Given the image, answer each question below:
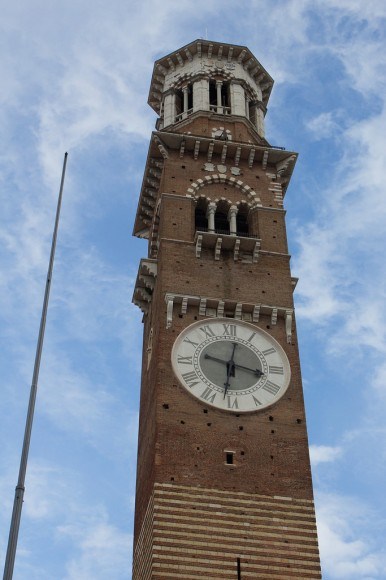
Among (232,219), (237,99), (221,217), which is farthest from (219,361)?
(237,99)

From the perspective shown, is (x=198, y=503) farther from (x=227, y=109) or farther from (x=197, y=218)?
(x=227, y=109)

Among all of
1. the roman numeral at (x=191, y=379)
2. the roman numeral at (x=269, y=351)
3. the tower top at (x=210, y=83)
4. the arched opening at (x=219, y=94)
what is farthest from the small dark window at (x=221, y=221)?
the roman numeral at (x=191, y=379)

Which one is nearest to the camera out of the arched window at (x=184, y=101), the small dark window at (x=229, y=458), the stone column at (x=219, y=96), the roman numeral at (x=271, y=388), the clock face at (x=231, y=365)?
the small dark window at (x=229, y=458)

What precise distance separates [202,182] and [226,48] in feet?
35.6

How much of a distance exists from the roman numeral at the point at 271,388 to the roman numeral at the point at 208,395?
6.18 ft

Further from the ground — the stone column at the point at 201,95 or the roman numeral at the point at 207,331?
the stone column at the point at 201,95

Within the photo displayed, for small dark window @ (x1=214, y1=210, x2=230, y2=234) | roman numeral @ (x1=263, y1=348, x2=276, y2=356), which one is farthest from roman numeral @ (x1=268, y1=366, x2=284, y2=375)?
small dark window @ (x1=214, y1=210, x2=230, y2=234)

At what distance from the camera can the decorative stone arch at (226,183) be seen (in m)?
38.9

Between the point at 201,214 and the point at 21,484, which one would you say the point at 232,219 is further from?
the point at 21,484

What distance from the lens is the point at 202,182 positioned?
3909 cm

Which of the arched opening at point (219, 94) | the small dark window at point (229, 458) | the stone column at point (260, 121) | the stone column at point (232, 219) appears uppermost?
the arched opening at point (219, 94)

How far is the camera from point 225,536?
28312 mm

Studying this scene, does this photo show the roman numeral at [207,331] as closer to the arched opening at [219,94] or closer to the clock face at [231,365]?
the clock face at [231,365]

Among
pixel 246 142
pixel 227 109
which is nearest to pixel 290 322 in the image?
pixel 246 142
